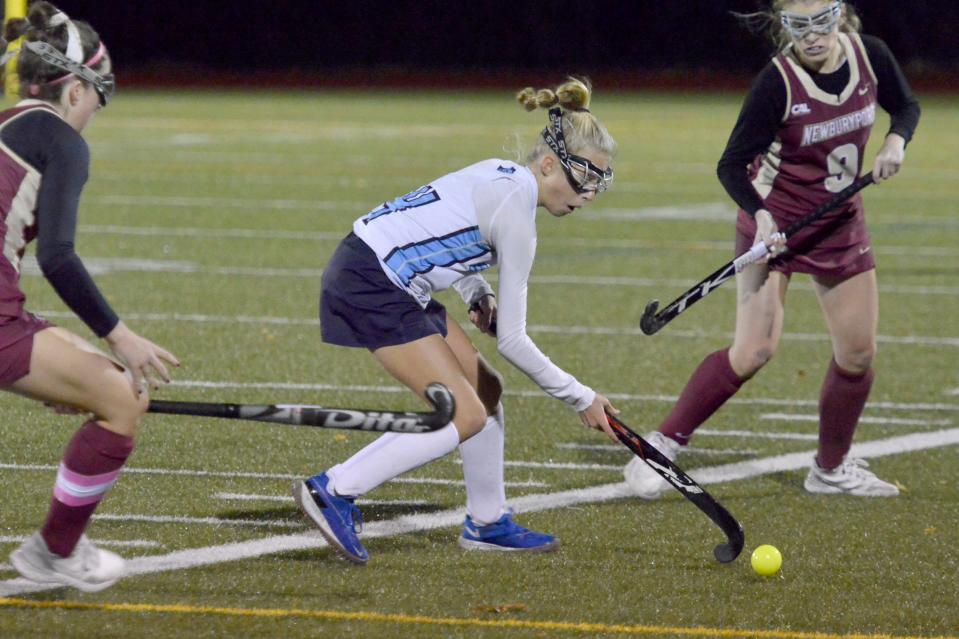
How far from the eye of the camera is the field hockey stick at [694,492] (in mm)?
5141

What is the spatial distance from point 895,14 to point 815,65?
111 feet

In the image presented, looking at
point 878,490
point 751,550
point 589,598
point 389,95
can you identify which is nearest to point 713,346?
point 878,490

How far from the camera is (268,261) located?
39.7ft

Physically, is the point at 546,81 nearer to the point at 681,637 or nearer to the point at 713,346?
the point at 713,346

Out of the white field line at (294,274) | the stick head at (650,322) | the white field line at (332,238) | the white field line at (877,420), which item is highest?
the stick head at (650,322)

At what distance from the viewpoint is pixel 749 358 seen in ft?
20.4

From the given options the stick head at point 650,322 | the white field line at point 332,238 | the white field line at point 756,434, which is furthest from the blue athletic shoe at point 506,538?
the white field line at point 332,238

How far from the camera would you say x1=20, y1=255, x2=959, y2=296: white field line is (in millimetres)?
11195

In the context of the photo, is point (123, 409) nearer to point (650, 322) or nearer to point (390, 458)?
point (390, 458)

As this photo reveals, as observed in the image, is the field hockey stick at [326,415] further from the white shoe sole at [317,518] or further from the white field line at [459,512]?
the white field line at [459,512]

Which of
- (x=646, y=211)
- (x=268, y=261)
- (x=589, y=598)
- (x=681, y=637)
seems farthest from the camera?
(x=646, y=211)

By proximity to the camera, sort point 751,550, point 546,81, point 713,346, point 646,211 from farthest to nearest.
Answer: point 546,81 → point 646,211 → point 713,346 → point 751,550

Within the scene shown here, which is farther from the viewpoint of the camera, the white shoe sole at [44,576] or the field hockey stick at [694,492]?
the field hockey stick at [694,492]

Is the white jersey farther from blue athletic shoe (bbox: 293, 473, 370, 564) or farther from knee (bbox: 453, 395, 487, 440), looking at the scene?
blue athletic shoe (bbox: 293, 473, 370, 564)
